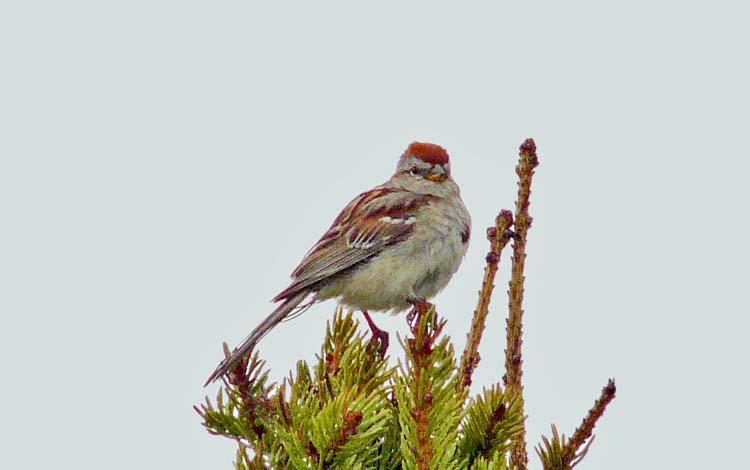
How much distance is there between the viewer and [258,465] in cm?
246

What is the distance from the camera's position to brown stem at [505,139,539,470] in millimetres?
2779

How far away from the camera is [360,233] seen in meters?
5.68

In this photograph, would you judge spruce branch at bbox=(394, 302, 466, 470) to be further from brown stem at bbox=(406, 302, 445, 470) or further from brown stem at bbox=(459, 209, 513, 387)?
brown stem at bbox=(459, 209, 513, 387)

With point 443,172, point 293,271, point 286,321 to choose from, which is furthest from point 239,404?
point 443,172

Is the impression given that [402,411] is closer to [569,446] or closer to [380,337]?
[569,446]

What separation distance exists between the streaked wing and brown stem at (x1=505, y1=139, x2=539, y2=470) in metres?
2.42

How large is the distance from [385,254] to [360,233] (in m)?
0.24

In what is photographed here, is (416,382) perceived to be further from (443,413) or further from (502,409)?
(502,409)

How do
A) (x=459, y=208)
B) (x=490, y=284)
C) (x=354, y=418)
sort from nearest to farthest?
(x=354, y=418)
(x=490, y=284)
(x=459, y=208)

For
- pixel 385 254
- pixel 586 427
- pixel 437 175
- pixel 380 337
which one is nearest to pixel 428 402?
pixel 586 427

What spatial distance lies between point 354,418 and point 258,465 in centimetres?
34

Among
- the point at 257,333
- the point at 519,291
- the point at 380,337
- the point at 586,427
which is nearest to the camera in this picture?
the point at 586,427

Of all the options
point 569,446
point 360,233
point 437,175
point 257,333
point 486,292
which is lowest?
point 569,446

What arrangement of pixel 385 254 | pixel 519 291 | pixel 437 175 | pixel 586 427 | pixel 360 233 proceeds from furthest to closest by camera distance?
1. pixel 437 175
2. pixel 360 233
3. pixel 385 254
4. pixel 519 291
5. pixel 586 427
